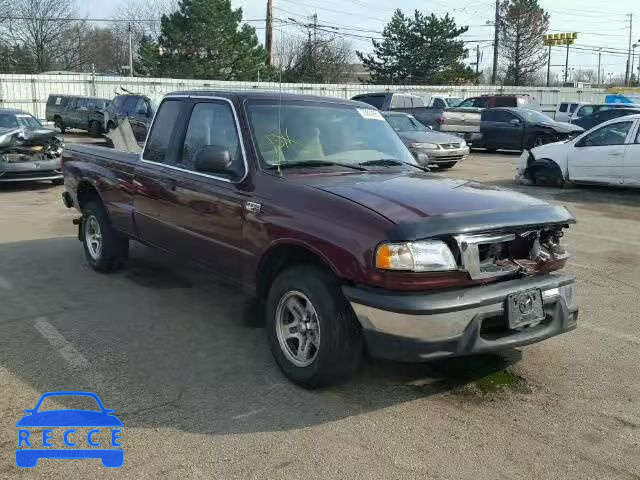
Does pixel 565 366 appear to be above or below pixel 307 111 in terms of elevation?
below

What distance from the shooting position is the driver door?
12.6 meters

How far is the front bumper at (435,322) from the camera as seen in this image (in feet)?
11.4

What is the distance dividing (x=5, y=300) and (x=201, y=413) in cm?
315

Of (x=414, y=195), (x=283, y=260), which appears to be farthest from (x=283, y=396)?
(x=414, y=195)

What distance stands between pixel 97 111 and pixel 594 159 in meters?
20.8

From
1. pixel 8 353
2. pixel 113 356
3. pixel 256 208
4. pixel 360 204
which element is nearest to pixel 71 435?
pixel 113 356

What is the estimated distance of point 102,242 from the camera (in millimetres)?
6680

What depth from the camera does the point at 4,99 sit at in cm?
3072

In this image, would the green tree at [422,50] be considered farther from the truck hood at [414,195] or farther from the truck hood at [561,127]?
the truck hood at [414,195]

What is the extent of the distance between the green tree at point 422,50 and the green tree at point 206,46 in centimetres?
1504

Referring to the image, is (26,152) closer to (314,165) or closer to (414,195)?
(314,165)

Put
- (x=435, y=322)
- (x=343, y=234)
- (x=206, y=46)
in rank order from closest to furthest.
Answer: (x=435, y=322)
(x=343, y=234)
(x=206, y=46)

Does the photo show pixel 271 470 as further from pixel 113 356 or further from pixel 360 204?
pixel 113 356

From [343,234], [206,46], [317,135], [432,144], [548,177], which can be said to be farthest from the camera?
[206,46]
